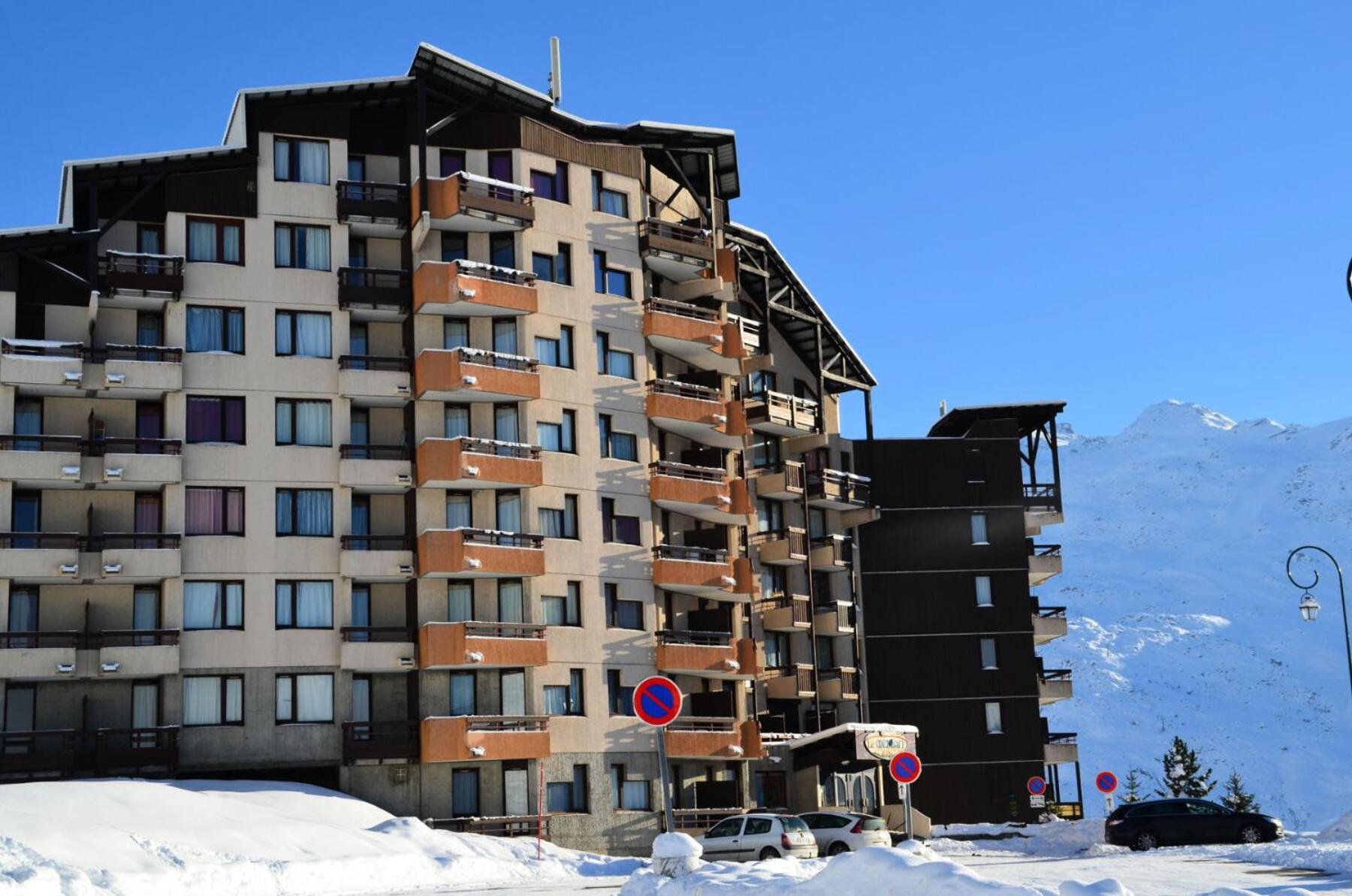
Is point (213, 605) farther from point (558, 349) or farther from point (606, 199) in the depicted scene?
point (606, 199)

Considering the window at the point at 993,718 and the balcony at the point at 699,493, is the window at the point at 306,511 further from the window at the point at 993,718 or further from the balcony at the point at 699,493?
the window at the point at 993,718

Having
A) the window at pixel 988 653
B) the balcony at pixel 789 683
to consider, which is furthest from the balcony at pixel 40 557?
the window at pixel 988 653

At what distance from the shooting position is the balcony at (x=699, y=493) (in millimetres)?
68125

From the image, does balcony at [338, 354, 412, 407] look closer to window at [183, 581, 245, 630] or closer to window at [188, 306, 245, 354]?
window at [188, 306, 245, 354]

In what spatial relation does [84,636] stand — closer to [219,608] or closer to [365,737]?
[219,608]

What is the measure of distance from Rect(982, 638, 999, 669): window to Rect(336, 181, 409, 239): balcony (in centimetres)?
3816

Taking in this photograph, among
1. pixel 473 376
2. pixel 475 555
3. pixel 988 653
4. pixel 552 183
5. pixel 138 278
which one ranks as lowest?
pixel 988 653

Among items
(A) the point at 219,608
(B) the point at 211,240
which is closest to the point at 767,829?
(A) the point at 219,608

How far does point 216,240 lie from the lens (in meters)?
62.4

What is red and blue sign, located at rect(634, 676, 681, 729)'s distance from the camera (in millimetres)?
29500

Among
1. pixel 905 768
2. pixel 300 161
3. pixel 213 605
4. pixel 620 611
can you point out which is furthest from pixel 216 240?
pixel 905 768

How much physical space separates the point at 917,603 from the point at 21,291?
4533cm

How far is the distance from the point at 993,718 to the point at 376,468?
38.3 metres

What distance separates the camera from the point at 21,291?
60.8 metres
